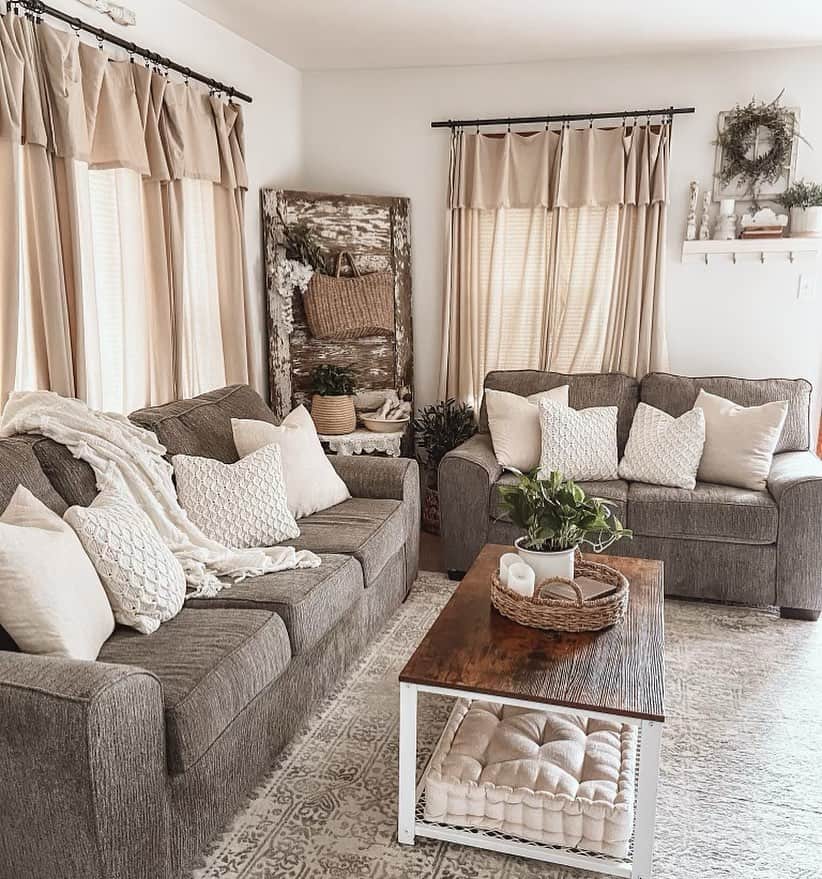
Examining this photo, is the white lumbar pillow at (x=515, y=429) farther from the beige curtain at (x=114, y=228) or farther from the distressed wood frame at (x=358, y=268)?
the beige curtain at (x=114, y=228)

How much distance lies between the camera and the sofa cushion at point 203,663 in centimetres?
188

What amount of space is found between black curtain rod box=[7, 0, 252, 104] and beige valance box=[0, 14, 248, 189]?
0.16 feet

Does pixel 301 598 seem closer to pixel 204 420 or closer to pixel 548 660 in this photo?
pixel 548 660

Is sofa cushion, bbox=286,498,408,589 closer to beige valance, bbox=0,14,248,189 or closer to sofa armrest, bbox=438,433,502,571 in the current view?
sofa armrest, bbox=438,433,502,571

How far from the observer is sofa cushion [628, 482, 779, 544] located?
138 inches

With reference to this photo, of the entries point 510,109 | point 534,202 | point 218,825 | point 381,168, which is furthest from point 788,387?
point 218,825

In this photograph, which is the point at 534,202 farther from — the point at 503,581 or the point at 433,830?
the point at 433,830

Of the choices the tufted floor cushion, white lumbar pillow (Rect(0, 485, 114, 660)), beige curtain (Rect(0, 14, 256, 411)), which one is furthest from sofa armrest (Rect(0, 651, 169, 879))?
beige curtain (Rect(0, 14, 256, 411))

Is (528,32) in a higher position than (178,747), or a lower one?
higher

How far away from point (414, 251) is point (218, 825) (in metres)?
3.54

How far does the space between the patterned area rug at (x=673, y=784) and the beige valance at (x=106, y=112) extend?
2.16 meters

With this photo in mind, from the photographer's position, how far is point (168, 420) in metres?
3.12

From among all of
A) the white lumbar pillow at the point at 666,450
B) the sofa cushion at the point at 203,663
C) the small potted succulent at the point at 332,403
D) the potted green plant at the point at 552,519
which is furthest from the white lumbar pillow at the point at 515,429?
the sofa cushion at the point at 203,663

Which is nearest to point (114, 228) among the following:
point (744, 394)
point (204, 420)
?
point (204, 420)
